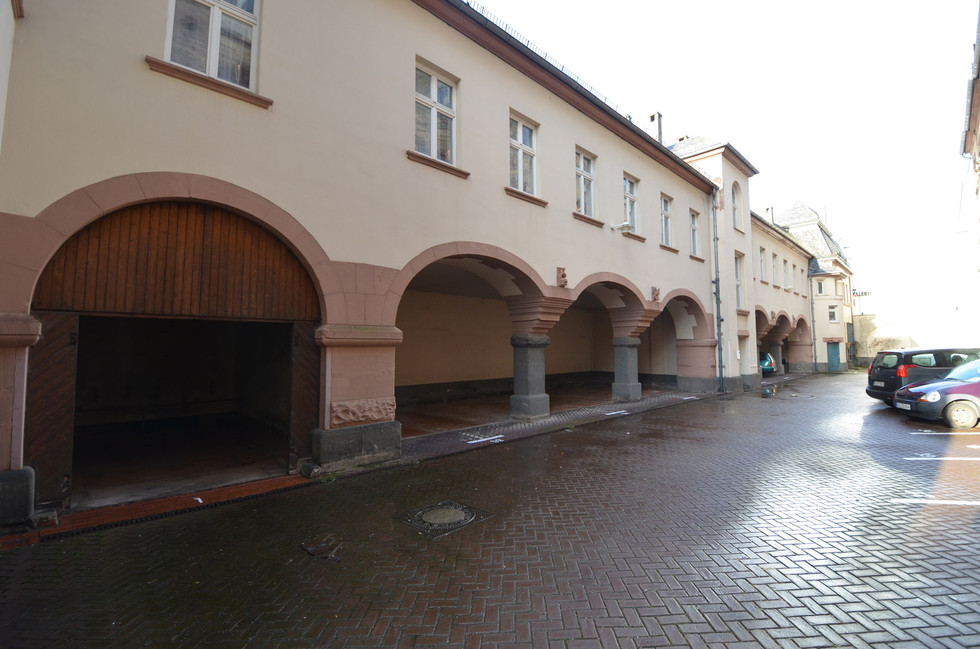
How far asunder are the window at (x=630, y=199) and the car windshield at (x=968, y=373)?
8.10 meters

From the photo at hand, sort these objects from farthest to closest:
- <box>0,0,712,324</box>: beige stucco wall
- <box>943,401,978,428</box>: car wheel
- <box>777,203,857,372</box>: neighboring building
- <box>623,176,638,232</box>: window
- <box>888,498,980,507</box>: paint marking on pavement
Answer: <box>777,203,857,372</box>: neighboring building, <box>623,176,638,232</box>: window, <box>943,401,978,428</box>: car wheel, <box>888,498,980,507</box>: paint marking on pavement, <box>0,0,712,324</box>: beige stucco wall

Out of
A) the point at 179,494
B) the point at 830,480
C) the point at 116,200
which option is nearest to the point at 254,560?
the point at 179,494

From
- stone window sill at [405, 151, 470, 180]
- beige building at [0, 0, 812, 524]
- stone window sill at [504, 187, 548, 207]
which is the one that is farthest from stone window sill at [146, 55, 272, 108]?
stone window sill at [504, 187, 548, 207]

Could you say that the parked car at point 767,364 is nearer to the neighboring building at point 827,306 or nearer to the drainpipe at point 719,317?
the drainpipe at point 719,317

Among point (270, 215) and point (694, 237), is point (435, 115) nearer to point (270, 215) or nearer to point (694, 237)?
point (270, 215)

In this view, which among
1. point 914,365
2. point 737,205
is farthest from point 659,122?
point 914,365

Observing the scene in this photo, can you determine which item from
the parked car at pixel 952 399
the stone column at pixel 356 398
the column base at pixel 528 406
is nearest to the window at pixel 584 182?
the column base at pixel 528 406

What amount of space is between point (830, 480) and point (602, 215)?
→ 814 centimetres

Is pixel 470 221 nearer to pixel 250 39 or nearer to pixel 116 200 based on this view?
pixel 250 39

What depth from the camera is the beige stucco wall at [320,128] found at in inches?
177

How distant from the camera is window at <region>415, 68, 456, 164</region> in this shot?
800 cm

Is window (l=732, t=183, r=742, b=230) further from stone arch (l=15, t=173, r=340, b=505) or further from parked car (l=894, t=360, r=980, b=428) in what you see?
stone arch (l=15, t=173, r=340, b=505)

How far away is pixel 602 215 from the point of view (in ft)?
39.4

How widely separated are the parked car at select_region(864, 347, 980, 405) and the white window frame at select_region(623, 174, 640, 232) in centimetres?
799
